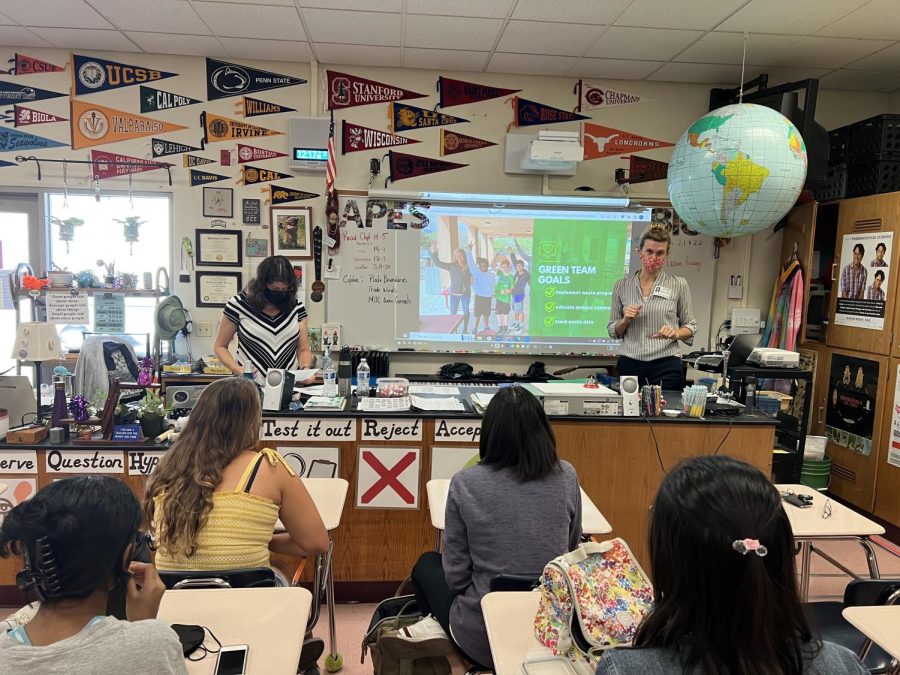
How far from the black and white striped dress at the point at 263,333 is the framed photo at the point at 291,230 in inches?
52.3

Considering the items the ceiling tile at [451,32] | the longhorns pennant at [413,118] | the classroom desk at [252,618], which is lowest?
the classroom desk at [252,618]

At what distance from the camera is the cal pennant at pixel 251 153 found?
169 inches

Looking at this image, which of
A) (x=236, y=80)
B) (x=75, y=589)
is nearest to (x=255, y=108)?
(x=236, y=80)

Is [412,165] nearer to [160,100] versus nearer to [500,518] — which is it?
[160,100]

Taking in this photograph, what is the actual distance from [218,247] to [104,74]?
4.83ft

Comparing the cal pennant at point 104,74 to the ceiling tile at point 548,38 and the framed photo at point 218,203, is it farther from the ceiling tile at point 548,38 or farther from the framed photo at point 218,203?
the ceiling tile at point 548,38

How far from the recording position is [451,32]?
3.65 metres

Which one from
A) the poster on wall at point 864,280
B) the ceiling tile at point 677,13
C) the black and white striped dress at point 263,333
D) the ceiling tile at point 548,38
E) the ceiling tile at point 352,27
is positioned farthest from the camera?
the poster on wall at point 864,280

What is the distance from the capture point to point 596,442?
8.81ft

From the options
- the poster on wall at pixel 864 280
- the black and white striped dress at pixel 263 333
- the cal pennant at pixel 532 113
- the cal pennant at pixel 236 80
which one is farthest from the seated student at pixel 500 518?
the cal pennant at pixel 236 80

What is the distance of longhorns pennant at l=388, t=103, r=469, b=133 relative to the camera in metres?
4.37

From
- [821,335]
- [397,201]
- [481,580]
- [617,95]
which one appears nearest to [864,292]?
[821,335]

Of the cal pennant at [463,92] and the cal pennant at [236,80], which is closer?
the cal pennant at [236,80]

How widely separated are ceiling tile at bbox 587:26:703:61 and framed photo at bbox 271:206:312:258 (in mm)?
2394
